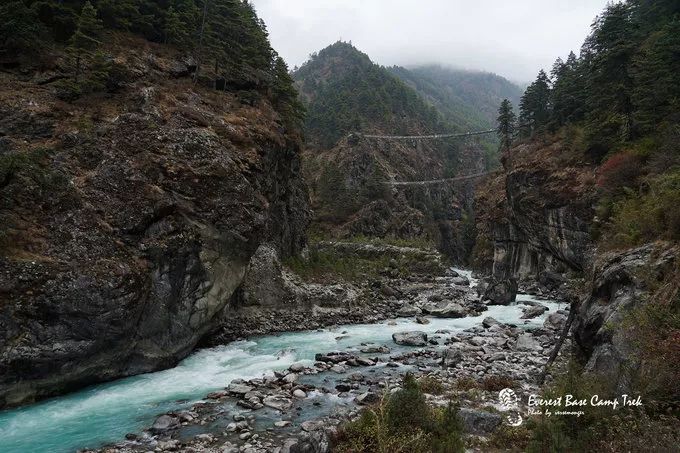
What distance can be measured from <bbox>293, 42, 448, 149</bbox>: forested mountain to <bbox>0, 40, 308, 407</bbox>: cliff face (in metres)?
69.7

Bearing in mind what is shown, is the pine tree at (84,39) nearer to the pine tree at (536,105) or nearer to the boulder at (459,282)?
the boulder at (459,282)

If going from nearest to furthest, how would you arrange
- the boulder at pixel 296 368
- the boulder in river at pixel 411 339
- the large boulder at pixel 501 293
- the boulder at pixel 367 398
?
the boulder at pixel 367 398 → the boulder at pixel 296 368 → the boulder in river at pixel 411 339 → the large boulder at pixel 501 293

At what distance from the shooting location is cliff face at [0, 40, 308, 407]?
13.9 m

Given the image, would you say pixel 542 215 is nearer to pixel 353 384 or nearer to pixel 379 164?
pixel 353 384

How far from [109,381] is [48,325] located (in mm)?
3751

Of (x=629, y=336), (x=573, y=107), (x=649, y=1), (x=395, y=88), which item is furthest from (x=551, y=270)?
(x=395, y=88)

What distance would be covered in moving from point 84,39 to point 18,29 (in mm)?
2828

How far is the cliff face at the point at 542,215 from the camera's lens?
37812 millimetres

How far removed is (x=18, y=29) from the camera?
19.4 meters

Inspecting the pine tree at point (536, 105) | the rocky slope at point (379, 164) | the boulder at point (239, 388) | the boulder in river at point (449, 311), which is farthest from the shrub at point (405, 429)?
the rocky slope at point (379, 164)

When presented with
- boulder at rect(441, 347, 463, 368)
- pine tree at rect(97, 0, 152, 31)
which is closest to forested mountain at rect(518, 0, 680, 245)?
boulder at rect(441, 347, 463, 368)

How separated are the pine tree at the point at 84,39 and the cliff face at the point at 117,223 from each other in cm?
131

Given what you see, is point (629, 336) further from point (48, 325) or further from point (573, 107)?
point (573, 107)

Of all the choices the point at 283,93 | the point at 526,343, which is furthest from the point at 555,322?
the point at 283,93
